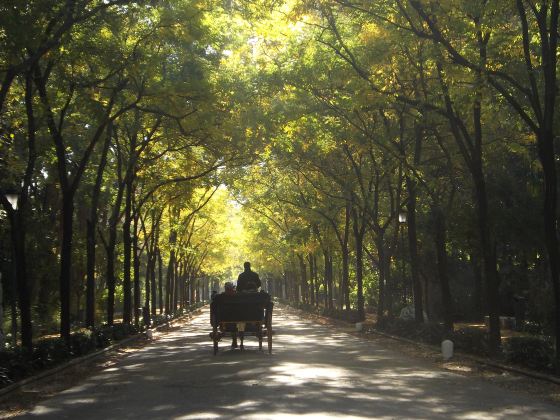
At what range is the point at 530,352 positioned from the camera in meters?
13.6

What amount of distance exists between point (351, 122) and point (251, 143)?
159 inches

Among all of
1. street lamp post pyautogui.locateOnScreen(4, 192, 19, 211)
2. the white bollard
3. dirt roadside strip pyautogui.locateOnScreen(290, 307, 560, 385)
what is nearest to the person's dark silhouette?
the white bollard

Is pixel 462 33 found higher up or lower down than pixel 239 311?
higher up

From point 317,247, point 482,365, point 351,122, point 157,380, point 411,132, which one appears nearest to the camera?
point 157,380

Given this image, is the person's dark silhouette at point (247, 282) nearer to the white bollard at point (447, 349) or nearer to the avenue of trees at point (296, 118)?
the avenue of trees at point (296, 118)

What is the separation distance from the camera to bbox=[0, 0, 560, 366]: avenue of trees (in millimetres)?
→ 13820

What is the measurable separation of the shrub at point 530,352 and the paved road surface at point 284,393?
1.44m

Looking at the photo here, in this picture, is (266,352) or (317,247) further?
(317,247)

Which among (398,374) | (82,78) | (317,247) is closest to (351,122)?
(82,78)

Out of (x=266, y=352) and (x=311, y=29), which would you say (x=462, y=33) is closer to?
(x=311, y=29)

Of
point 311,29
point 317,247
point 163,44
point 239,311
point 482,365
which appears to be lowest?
point 482,365

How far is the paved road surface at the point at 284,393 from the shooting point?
8.73 m

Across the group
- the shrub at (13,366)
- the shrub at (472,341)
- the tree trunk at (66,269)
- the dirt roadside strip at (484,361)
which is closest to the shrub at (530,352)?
the dirt roadside strip at (484,361)

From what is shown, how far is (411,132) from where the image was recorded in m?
24.7
